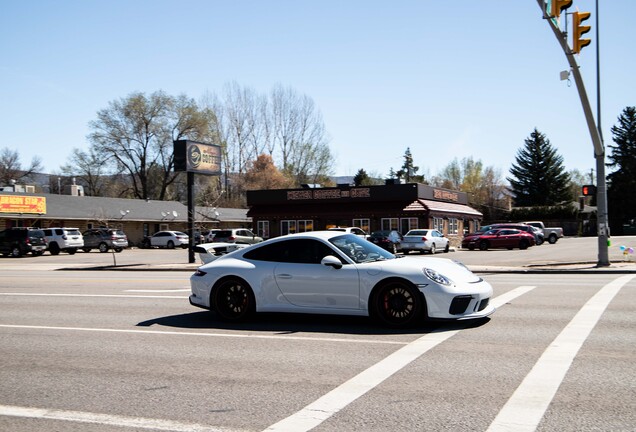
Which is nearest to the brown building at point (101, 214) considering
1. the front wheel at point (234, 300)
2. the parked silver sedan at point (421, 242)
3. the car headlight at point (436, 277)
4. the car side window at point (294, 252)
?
the parked silver sedan at point (421, 242)

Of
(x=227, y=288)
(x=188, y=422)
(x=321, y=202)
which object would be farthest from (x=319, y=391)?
(x=321, y=202)

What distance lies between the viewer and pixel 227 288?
33.2ft

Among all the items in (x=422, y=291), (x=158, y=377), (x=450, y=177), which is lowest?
(x=158, y=377)

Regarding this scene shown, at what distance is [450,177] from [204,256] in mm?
100537

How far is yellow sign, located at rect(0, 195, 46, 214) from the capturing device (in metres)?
48.4

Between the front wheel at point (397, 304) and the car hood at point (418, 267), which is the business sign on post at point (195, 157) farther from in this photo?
the front wheel at point (397, 304)

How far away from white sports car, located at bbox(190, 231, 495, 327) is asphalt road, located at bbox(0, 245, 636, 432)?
303 mm

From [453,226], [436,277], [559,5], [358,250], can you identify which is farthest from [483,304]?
[453,226]

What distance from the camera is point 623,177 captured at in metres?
74.2

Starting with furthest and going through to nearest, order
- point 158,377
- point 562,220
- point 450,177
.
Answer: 1. point 450,177
2. point 562,220
3. point 158,377

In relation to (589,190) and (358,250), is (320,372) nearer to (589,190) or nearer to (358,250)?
(358,250)

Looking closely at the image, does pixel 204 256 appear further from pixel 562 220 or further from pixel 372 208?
pixel 562 220

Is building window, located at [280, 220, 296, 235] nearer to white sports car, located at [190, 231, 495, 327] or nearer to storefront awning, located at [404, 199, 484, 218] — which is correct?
storefront awning, located at [404, 199, 484, 218]

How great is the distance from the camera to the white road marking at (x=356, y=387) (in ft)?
16.4
